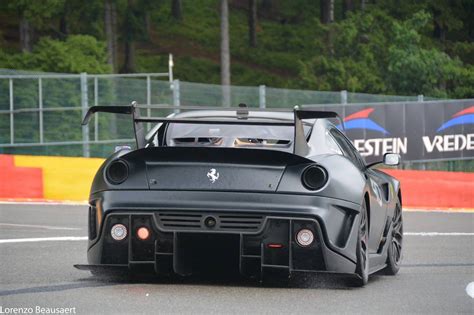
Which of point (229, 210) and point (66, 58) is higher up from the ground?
point (66, 58)

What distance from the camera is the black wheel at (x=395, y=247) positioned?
1070 centimetres

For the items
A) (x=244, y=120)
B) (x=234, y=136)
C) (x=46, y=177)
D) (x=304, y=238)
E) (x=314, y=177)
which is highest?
(x=244, y=120)

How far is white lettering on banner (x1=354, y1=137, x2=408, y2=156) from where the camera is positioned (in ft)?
89.6

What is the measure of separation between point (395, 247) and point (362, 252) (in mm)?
A: 1756

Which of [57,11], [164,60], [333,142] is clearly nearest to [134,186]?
[333,142]

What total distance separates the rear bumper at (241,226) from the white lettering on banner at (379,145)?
18.3 m

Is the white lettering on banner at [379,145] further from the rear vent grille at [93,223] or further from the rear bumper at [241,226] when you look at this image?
the rear bumper at [241,226]

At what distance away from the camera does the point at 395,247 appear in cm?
1098

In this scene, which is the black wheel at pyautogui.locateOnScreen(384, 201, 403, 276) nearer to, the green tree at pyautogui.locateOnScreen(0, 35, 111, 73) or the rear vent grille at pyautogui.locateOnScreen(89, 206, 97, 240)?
the rear vent grille at pyautogui.locateOnScreen(89, 206, 97, 240)

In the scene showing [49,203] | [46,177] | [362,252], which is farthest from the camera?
[46,177]

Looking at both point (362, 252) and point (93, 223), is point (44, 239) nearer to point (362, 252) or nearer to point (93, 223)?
point (93, 223)

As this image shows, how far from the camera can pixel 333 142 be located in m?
9.72

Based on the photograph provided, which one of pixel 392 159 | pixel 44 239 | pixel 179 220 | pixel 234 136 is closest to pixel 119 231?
pixel 179 220

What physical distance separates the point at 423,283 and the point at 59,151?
58.3 feet
